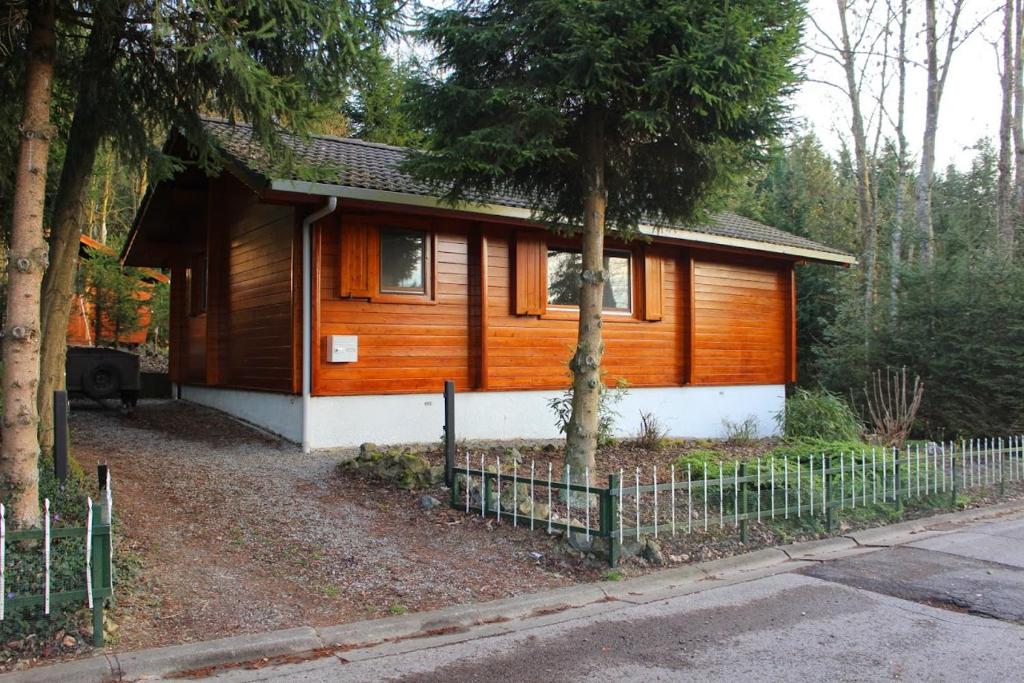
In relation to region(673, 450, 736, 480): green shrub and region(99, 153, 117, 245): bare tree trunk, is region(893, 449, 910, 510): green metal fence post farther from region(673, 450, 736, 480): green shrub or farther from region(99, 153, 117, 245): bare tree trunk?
region(99, 153, 117, 245): bare tree trunk

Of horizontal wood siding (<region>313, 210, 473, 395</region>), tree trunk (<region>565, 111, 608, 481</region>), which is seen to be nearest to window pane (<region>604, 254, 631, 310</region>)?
horizontal wood siding (<region>313, 210, 473, 395</region>)

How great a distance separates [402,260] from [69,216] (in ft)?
14.9

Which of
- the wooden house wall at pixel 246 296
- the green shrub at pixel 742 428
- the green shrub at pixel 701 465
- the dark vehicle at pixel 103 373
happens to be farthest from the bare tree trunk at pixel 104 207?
the green shrub at pixel 701 465

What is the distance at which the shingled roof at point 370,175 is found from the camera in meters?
9.32

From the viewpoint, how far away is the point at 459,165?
7.79m

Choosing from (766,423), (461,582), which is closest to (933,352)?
(766,423)

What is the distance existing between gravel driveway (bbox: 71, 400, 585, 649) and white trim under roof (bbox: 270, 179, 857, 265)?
10.7ft

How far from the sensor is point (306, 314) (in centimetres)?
1045

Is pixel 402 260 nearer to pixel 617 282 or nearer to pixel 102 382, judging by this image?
pixel 617 282

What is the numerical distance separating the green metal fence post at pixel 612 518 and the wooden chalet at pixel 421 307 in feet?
13.0

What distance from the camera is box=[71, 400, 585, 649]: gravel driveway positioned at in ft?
16.8

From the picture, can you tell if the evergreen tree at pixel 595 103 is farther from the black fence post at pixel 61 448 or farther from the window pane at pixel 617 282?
the window pane at pixel 617 282

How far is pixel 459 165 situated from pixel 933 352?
11.3 metres

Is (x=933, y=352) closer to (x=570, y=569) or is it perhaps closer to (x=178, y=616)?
(x=570, y=569)
